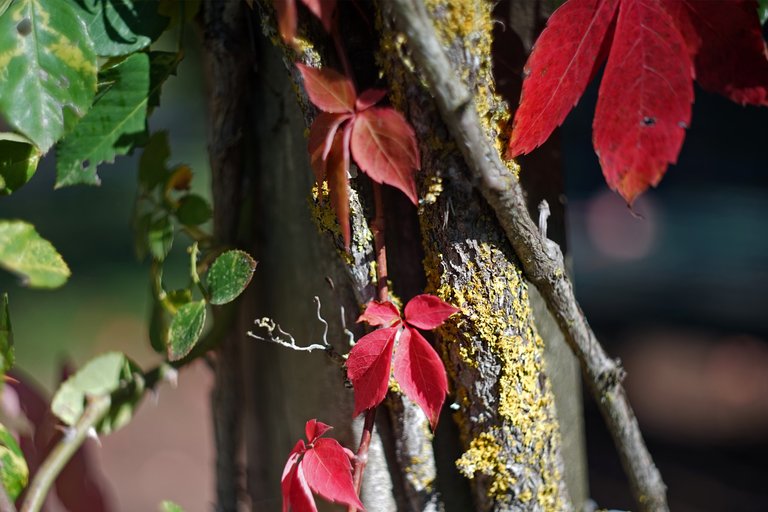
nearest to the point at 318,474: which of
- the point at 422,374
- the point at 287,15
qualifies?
the point at 422,374

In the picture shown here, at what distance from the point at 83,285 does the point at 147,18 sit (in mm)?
2952

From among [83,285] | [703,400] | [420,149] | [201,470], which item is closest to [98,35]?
[420,149]

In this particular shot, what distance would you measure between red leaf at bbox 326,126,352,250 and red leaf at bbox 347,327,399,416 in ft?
0.25

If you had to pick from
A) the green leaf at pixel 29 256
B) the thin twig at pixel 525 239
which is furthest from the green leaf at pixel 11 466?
the thin twig at pixel 525 239

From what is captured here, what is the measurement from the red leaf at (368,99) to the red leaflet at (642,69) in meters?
0.10

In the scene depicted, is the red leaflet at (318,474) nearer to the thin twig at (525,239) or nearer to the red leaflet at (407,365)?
the red leaflet at (407,365)

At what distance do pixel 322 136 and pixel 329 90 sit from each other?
1.2 inches

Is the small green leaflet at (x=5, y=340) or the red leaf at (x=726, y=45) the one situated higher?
the red leaf at (x=726, y=45)

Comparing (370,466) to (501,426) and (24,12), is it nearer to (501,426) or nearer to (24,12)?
(501,426)

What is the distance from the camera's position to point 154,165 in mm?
733

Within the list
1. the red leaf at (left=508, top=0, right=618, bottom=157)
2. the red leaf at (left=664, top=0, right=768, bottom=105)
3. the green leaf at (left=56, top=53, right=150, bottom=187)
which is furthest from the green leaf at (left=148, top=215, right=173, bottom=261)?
the red leaf at (left=664, top=0, right=768, bottom=105)

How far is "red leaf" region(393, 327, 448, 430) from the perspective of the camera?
49 cm

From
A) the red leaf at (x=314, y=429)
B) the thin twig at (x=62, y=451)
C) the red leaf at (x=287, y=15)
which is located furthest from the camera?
the thin twig at (x=62, y=451)

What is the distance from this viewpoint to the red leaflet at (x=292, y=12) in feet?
1.42
